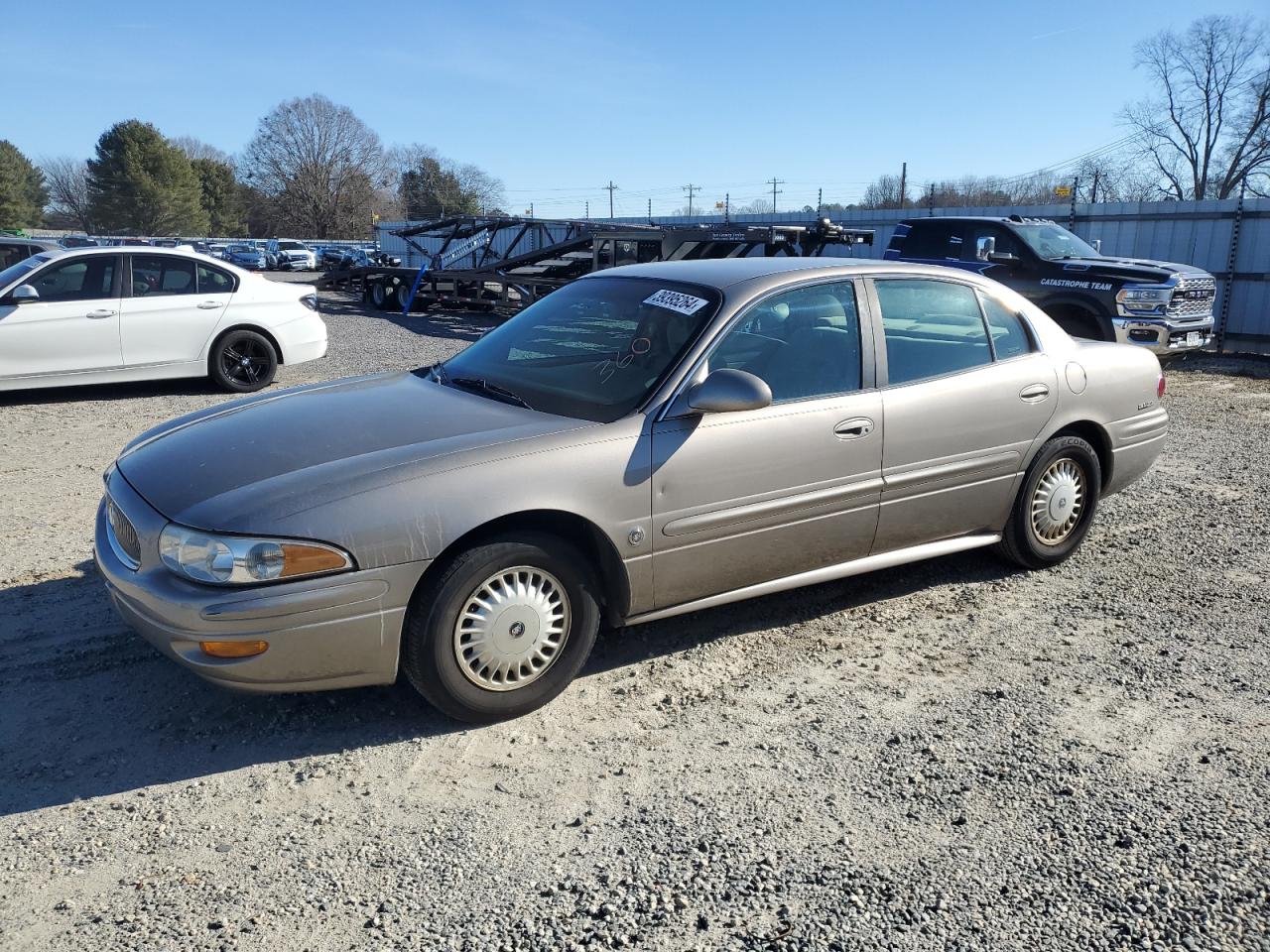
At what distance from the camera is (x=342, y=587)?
3.21 metres

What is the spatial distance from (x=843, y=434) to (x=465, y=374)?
66.4 inches

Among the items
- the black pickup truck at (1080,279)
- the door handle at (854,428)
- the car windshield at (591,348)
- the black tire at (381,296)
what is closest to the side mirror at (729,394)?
the car windshield at (591,348)

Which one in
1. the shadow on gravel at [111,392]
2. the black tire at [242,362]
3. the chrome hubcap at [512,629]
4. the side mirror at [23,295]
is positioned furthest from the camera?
the black tire at [242,362]

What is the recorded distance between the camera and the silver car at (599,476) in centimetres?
323

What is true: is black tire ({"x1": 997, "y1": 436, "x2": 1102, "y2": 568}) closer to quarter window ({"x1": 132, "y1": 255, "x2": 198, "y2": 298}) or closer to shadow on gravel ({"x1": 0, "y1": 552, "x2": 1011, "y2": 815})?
shadow on gravel ({"x1": 0, "y1": 552, "x2": 1011, "y2": 815})

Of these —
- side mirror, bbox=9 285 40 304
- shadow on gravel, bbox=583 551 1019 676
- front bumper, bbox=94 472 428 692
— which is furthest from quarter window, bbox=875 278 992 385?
side mirror, bbox=9 285 40 304

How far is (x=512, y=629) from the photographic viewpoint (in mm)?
3555

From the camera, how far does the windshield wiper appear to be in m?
4.08

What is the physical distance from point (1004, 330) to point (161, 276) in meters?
8.25

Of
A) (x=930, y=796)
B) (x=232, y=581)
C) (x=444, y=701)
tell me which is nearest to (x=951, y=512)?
(x=930, y=796)

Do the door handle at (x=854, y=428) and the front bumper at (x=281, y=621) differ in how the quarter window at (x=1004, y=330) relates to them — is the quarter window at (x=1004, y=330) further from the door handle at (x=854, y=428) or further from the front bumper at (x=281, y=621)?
the front bumper at (x=281, y=621)

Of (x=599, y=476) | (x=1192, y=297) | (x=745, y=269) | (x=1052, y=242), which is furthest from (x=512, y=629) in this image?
(x=1052, y=242)

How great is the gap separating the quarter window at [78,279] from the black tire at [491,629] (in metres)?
7.77

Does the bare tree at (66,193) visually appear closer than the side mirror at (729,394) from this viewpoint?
No
